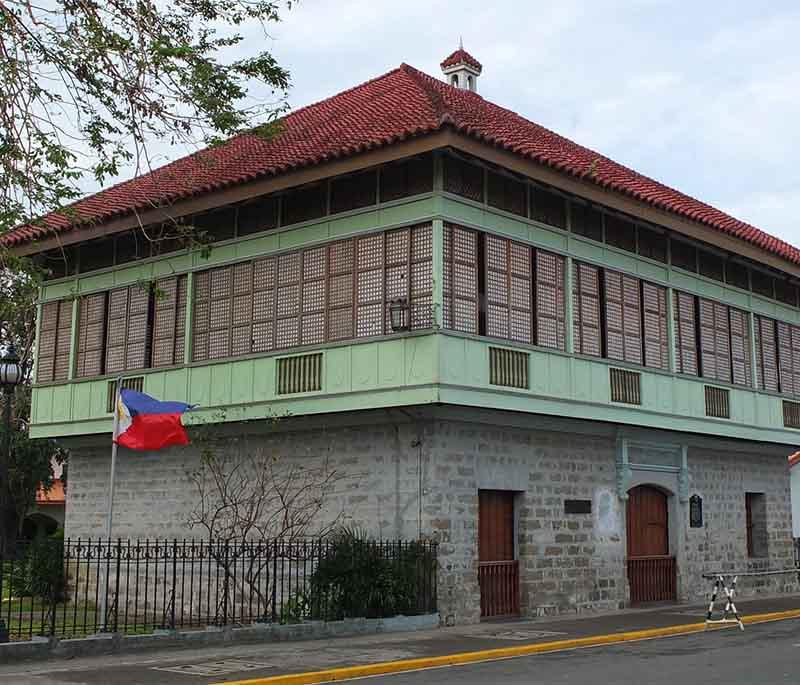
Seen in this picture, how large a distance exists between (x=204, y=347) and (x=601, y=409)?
766 cm

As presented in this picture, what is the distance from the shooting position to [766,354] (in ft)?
83.7

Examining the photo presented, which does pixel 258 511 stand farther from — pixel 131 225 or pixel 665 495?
pixel 665 495

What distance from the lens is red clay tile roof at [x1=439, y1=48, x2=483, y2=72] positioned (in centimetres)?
2594

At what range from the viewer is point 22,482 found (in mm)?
38719

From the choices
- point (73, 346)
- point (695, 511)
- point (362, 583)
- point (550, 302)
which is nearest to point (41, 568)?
point (73, 346)

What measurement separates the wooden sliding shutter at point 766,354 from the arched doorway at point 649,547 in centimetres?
413

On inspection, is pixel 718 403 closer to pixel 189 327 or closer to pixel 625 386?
pixel 625 386

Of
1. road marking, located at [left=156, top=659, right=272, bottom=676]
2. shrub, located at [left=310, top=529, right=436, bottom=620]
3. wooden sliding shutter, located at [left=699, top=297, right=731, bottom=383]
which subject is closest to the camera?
road marking, located at [left=156, top=659, right=272, bottom=676]

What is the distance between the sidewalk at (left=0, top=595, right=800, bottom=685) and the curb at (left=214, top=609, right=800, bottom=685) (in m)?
0.05

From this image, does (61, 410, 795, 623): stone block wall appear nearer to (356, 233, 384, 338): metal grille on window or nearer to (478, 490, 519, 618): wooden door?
(478, 490, 519, 618): wooden door

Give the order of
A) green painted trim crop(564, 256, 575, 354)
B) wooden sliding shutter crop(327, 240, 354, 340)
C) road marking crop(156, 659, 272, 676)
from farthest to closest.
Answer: green painted trim crop(564, 256, 575, 354) < wooden sliding shutter crop(327, 240, 354, 340) < road marking crop(156, 659, 272, 676)

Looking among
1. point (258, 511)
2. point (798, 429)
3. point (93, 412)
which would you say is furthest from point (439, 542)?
point (798, 429)

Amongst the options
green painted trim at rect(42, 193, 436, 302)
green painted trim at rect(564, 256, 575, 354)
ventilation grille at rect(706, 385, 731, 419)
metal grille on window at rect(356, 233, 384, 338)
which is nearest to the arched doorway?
ventilation grille at rect(706, 385, 731, 419)

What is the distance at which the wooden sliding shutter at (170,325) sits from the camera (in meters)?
21.4
